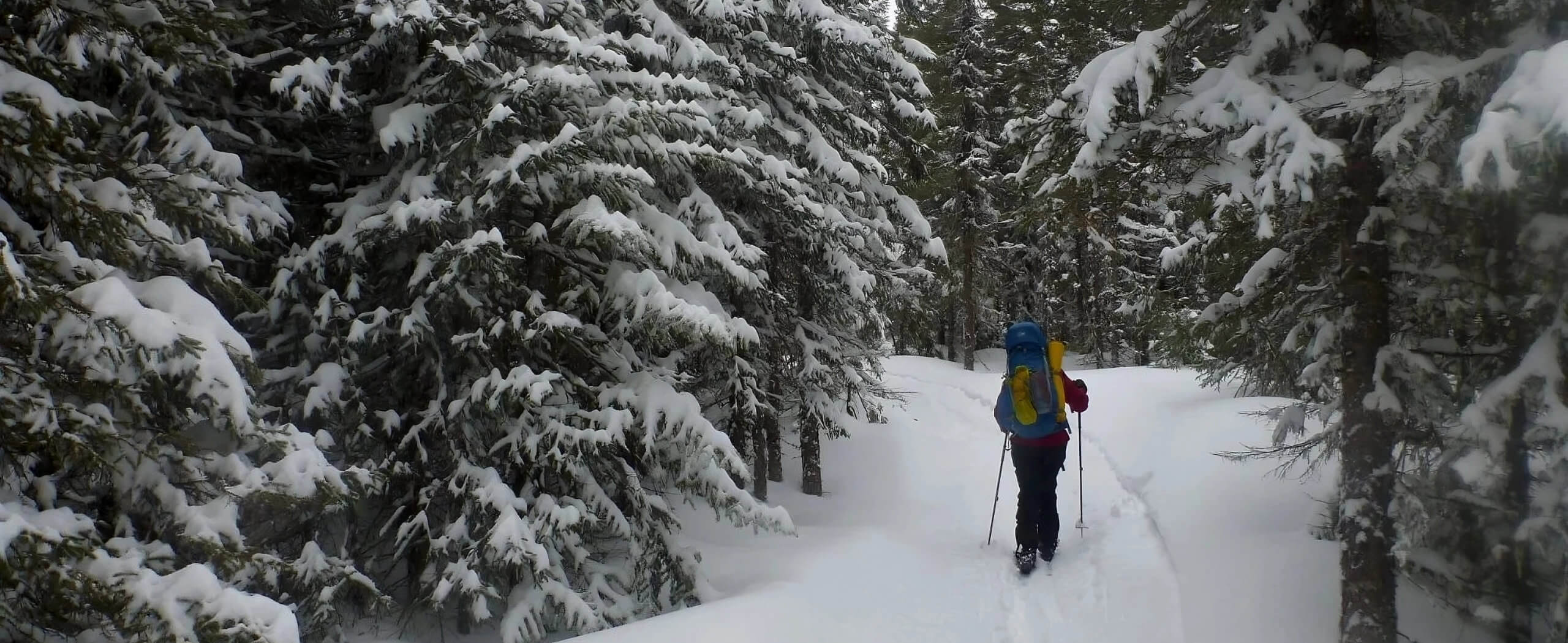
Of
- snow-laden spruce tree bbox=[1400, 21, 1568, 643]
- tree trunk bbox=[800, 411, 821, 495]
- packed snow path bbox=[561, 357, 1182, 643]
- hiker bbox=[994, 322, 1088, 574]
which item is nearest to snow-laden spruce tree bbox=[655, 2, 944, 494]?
tree trunk bbox=[800, 411, 821, 495]

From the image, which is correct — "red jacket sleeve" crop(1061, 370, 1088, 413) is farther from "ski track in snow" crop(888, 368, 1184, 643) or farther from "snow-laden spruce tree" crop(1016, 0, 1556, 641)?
"snow-laden spruce tree" crop(1016, 0, 1556, 641)

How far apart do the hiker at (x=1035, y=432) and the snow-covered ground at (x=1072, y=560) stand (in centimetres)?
41

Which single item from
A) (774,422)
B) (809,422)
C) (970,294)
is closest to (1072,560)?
(809,422)

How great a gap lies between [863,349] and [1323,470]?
19.9 ft

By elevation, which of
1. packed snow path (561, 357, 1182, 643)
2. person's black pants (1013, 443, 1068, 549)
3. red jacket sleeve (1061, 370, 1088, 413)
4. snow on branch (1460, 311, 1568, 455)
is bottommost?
packed snow path (561, 357, 1182, 643)

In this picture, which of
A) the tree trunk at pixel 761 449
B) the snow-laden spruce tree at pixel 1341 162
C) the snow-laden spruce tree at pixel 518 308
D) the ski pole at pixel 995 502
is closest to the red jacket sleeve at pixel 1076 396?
the ski pole at pixel 995 502

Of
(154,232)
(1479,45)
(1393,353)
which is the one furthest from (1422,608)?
(154,232)

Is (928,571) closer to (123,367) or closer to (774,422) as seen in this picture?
(774,422)

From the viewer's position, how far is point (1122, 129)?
585cm

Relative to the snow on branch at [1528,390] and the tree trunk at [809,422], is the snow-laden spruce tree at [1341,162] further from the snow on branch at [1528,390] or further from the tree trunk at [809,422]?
the tree trunk at [809,422]

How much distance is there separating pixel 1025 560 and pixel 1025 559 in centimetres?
1

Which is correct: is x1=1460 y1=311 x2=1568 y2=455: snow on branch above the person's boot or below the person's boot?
above

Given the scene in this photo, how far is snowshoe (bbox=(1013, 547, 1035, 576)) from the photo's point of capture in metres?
8.00

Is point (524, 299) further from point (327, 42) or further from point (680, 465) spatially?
point (327, 42)
